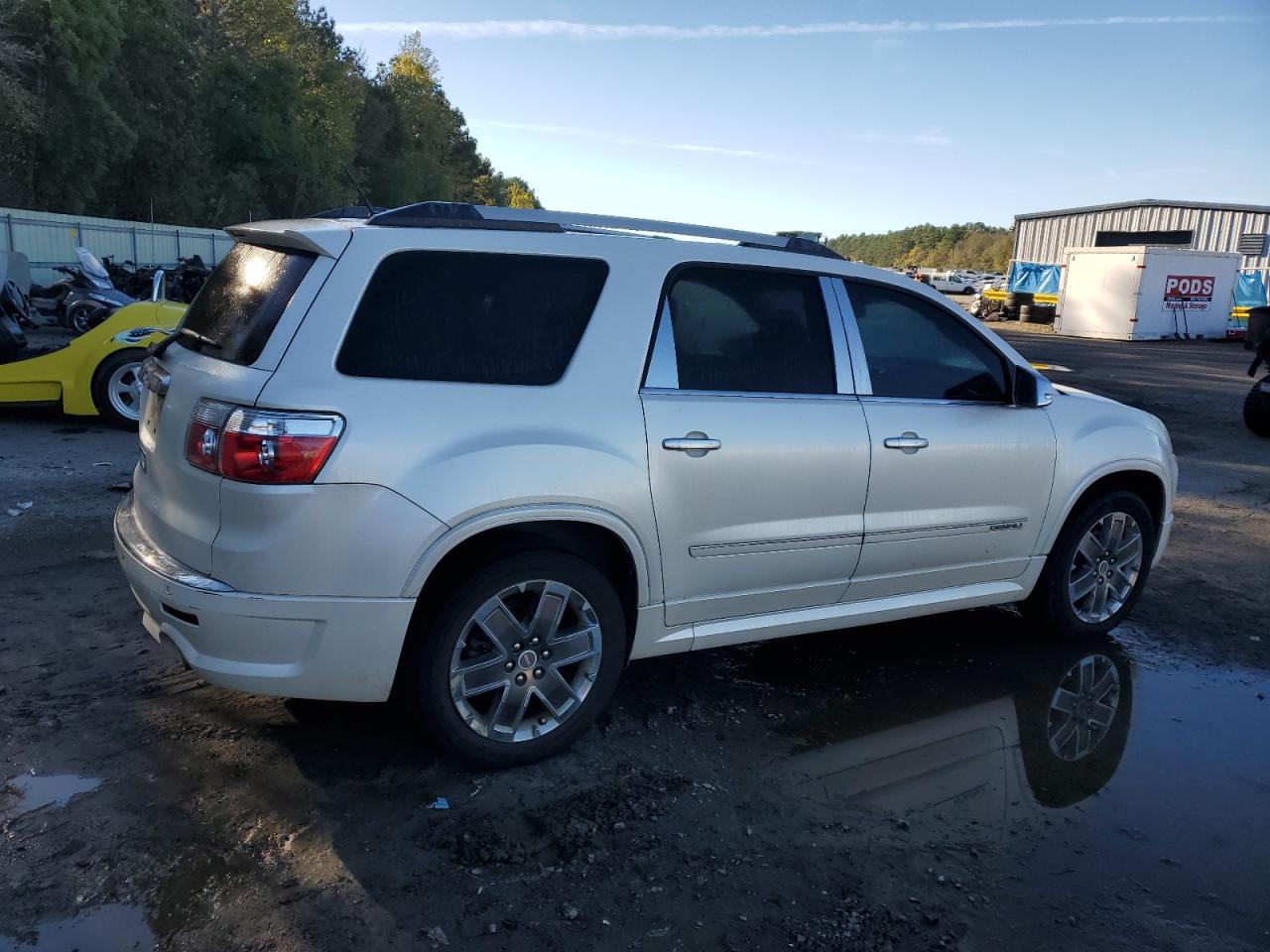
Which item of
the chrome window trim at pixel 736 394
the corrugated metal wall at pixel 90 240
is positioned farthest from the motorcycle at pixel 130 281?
the chrome window trim at pixel 736 394

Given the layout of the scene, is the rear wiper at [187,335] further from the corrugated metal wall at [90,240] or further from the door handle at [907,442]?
the corrugated metal wall at [90,240]

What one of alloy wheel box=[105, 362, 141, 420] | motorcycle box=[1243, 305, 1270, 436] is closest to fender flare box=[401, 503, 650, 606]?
alloy wheel box=[105, 362, 141, 420]

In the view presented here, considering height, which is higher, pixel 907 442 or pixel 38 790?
pixel 907 442

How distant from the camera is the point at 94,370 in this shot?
29.1 ft

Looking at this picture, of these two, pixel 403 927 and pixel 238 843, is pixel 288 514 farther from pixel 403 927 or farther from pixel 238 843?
pixel 403 927

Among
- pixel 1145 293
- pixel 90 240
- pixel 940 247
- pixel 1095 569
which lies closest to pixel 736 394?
pixel 1095 569

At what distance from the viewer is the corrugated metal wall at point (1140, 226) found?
4391 cm

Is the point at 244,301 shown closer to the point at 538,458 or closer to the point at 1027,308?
the point at 538,458

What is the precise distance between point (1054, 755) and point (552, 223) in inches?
115

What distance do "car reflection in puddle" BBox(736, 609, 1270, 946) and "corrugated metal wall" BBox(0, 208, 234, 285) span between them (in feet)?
70.2

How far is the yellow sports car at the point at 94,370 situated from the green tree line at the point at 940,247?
9062 centimetres

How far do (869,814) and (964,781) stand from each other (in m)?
0.52

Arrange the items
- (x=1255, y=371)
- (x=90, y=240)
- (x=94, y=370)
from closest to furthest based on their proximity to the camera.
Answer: (x=94, y=370) → (x=1255, y=371) → (x=90, y=240)

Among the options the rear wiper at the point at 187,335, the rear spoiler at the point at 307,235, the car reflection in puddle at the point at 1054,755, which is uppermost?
the rear spoiler at the point at 307,235
